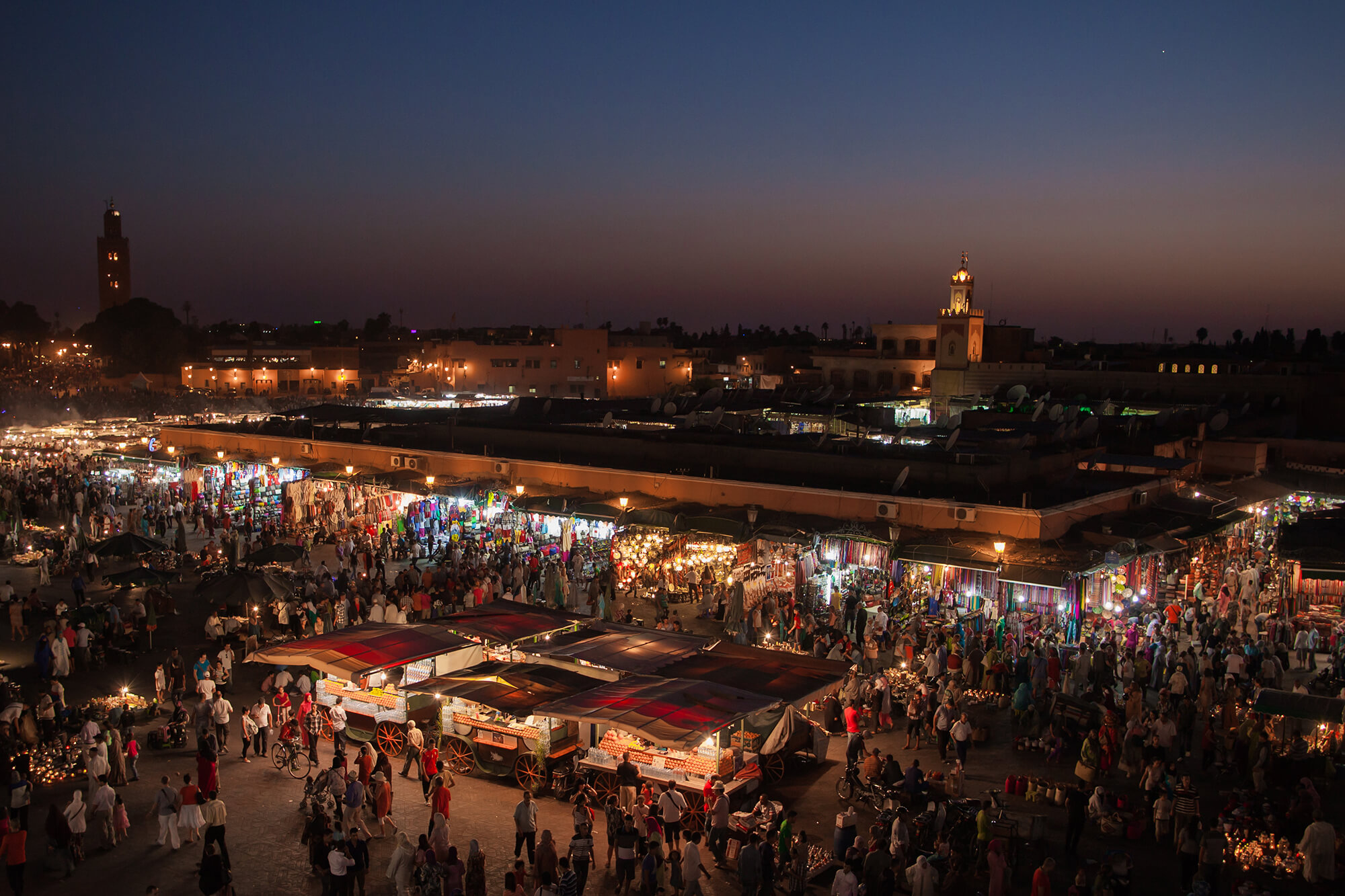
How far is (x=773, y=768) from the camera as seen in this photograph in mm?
11789

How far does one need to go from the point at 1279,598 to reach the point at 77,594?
24046 mm

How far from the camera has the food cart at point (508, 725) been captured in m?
11.6

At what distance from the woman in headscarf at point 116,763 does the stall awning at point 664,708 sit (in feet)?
17.5

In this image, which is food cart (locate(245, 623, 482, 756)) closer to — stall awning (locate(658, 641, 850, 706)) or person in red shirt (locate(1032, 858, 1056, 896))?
stall awning (locate(658, 641, 850, 706))

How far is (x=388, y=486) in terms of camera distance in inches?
1024

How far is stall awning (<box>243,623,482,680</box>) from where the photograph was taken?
12656mm

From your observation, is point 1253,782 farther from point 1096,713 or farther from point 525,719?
point 525,719

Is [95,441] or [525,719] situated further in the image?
[95,441]

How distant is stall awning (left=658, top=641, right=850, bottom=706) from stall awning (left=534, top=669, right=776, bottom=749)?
1.00ft

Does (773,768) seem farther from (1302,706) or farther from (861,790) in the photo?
(1302,706)

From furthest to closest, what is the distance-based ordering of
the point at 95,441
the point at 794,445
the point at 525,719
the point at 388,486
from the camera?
1. the point at 95,441
2. the point at 388,486
3. the point at 794,445
4. the point at 525,719

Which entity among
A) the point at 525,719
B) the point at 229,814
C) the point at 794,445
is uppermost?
the point at 794,445

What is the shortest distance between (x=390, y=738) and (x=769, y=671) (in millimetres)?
5089

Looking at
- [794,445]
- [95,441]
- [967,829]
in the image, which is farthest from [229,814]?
[95,441]
